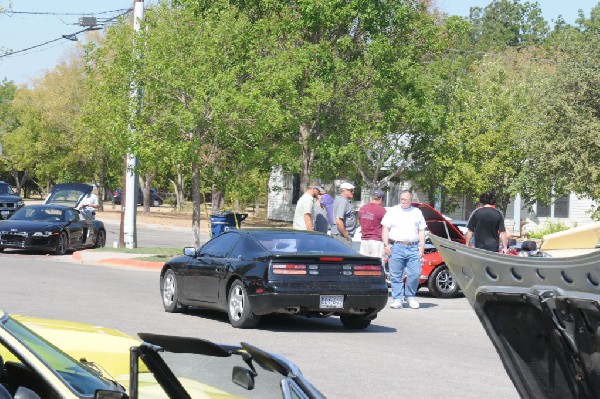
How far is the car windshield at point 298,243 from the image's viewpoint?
46.4 feet

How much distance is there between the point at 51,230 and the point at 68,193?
875 cm

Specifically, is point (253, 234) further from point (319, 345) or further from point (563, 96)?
point (563, 96)

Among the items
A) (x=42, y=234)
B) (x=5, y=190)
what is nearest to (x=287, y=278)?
(x=42, y=234)

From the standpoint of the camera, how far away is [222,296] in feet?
47.3

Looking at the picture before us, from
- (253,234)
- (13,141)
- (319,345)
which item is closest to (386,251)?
(253,234)

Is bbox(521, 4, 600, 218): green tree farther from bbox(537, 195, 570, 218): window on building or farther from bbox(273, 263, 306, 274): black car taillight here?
bbox(273, 263, 306, 274): black car taillight

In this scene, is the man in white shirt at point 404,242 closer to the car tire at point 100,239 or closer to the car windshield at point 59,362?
the car windshield at point 59,362

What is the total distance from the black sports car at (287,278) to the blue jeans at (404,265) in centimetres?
261

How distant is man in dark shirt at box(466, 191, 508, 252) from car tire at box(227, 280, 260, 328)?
4.15 meters

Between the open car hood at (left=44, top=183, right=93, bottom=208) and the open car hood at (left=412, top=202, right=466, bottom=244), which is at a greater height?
the open car hood at (left=44, top=183, right=93, bottom=208)

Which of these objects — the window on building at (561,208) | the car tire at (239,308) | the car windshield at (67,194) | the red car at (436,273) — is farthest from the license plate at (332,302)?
the window on building at (561,208)

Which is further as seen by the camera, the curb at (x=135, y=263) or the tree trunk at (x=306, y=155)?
the tree trunk at (x=306, y=155)

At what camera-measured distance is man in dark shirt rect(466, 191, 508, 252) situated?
1648 cm

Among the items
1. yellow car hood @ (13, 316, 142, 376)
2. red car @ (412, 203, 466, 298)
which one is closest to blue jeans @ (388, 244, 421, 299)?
red car @ (412, 203, 466, 298)
